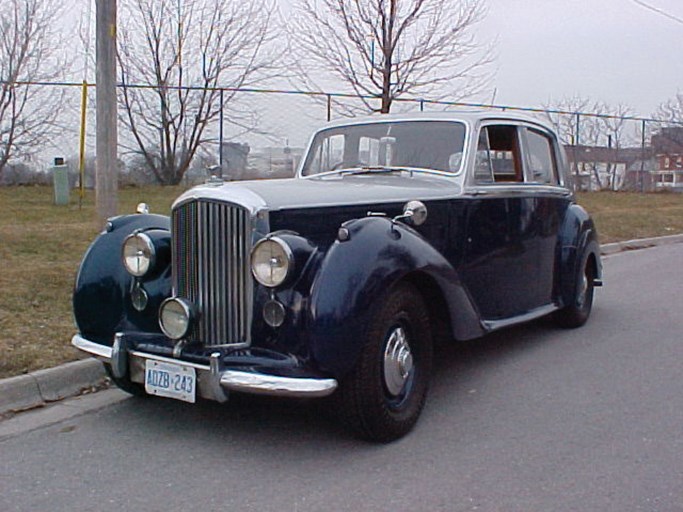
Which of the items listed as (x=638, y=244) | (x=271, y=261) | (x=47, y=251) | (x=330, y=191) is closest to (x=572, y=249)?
(x=330, y=191)

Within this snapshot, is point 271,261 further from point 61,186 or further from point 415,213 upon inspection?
point 61,186

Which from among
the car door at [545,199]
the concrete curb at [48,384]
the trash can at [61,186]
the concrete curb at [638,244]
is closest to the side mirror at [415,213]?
the car door at [545,199]

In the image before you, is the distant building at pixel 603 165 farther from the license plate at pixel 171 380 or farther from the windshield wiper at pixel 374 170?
the license plate at pixel 171 380

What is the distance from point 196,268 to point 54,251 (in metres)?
4.70

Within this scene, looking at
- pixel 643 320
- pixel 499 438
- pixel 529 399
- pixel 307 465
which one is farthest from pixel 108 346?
pixel 643 320

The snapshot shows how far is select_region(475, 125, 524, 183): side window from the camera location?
5.76 meters

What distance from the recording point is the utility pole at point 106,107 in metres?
7.02

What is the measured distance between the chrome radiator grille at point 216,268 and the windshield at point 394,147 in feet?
5.95

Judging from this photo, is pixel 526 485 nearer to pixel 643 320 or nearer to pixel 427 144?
pixel 427 144

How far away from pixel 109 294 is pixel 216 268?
32.8 inches

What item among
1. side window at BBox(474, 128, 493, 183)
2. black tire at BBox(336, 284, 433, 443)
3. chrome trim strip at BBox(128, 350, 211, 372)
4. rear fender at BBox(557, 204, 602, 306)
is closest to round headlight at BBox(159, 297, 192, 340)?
chrome trim strip at BBox(128, 350, 211, 372)

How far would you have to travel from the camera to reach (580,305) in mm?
7082

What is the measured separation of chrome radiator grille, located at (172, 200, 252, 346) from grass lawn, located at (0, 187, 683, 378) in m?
1.43

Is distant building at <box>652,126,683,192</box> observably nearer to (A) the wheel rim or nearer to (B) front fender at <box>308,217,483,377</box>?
(A) the wheel rim
